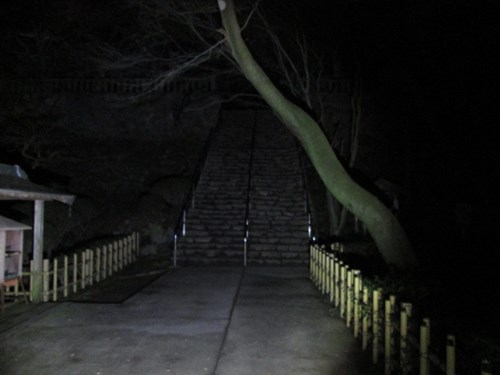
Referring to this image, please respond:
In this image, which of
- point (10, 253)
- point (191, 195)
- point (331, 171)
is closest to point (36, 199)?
point (10, 253)

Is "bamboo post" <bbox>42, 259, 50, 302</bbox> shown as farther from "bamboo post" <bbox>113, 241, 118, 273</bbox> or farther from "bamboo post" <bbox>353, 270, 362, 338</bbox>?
"bamboo post" <bbox>353, 270, 362, 338</bbox>

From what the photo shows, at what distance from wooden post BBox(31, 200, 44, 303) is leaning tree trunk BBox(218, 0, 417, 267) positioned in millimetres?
5252

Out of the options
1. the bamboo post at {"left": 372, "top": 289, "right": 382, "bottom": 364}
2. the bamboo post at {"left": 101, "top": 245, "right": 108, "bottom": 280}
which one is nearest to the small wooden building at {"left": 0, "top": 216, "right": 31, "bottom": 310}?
the bamboo post at {"left": 101, "top": 245, "right": 108, "bottom": 280}

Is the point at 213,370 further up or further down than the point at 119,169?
further down

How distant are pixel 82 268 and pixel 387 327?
24.9 feet

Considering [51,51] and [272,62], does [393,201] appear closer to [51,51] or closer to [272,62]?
[272,62]

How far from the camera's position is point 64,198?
10031 mm

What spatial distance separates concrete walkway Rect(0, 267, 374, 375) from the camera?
6066 millimetres

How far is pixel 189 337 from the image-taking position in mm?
7320

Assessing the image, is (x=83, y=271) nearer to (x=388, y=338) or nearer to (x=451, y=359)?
(x=388, y=338)

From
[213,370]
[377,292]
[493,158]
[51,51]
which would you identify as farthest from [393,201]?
[51,51]

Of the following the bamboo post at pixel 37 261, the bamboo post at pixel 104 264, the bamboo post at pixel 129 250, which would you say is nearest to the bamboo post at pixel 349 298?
the bamboo post at pixel 37 261

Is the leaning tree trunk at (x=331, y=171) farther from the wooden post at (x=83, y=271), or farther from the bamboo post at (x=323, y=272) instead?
the wooden post at (x=83, y=271)

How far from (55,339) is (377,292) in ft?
15.8
